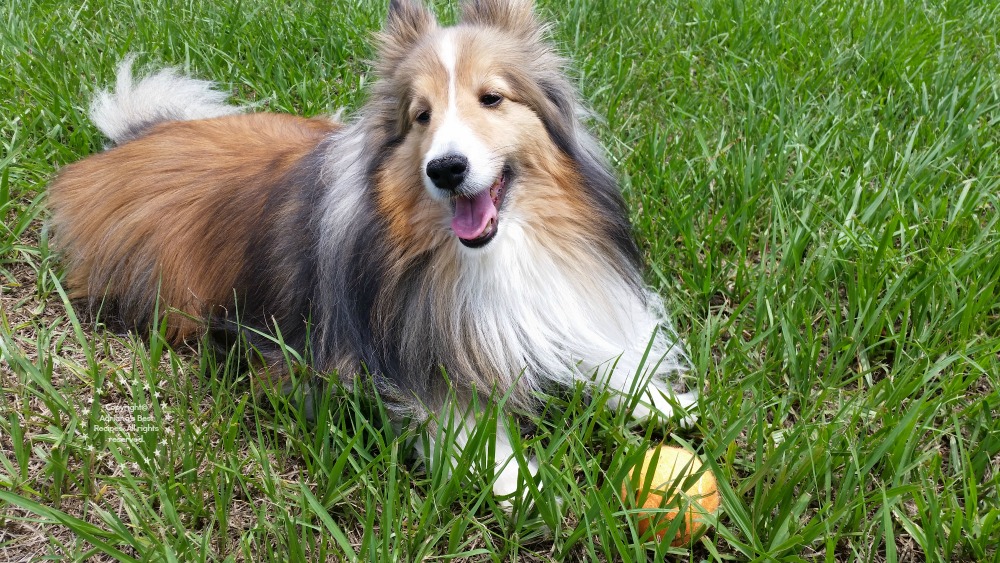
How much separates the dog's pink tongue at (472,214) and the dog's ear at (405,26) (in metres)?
0.61

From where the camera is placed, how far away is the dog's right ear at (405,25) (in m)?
2.59

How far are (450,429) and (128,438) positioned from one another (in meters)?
0.91

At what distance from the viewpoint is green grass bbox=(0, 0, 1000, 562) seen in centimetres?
207

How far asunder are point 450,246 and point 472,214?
0.41ft

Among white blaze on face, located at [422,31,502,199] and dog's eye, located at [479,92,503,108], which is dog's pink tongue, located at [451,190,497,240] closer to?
white blaze on face, located at [422,31,502,199]

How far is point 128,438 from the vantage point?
7.23ft

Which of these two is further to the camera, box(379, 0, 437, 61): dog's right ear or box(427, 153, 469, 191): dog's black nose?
box(379, 0, 437, 61): dog's right ear

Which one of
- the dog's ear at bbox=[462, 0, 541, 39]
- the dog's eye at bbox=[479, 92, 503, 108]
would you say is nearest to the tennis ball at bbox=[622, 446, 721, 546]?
the dog's eye at bbox=[479, 92, 503, 108]

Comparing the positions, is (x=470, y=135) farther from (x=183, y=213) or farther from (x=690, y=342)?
(x=183, y=213)

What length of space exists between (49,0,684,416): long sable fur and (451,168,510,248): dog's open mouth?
8 centimetres

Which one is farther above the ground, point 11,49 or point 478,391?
point 11,49

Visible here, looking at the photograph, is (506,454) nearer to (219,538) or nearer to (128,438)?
(219,538)

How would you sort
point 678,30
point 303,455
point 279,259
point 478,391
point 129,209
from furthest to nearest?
point 678,30, point 129,209, point 279,259, point 478,391, point 303,455

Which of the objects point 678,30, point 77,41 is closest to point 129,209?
point 77,41
